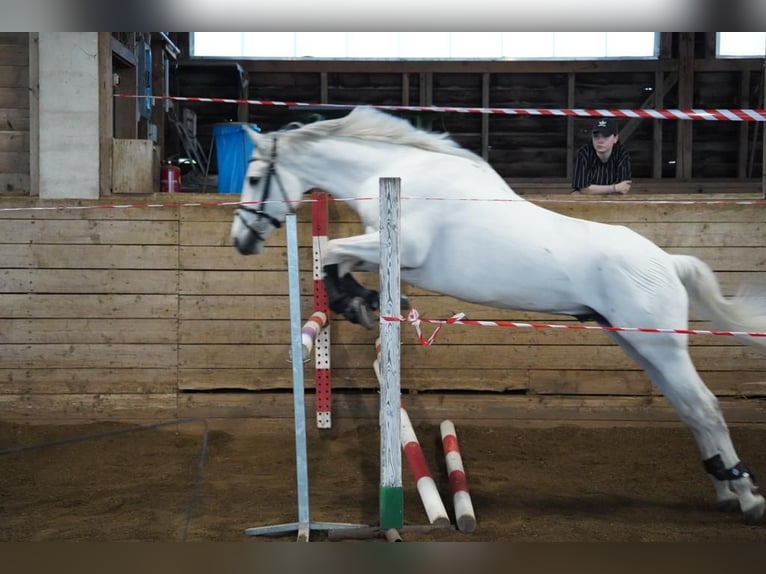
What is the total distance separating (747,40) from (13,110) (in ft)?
17.4

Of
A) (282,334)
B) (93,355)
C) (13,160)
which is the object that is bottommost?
(93,355)

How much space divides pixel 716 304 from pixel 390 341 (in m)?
1.09

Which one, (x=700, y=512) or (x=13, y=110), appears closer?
(x=700, y=512)

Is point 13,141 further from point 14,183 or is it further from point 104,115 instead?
point 104,115

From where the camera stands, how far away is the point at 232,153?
166 inches

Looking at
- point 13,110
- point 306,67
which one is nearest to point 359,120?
point 13,110

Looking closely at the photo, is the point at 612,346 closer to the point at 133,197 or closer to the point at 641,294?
the point at 641,294

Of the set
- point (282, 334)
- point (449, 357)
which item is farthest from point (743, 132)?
point (282, 334)

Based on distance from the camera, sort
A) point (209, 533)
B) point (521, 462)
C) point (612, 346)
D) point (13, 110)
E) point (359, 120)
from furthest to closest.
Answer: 1. point (13, 110)
2. point (612, 346)
3. point (521, 462)
4. point (359, 120)
5. point (209, 533)

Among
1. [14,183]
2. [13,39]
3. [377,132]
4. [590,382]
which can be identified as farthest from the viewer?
[14,183]

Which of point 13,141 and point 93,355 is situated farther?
point 13,141

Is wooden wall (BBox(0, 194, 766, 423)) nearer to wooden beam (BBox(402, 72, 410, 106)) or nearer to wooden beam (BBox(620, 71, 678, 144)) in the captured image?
wooden beam (BBox(402, 72, 410, 106))

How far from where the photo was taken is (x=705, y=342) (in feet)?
12.7

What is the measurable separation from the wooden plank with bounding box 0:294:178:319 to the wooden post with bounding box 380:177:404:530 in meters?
1.72
